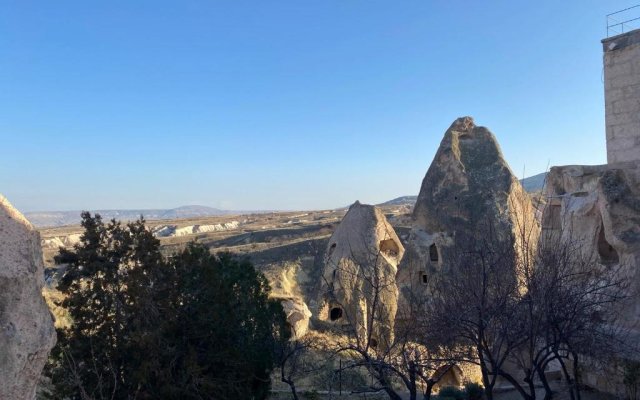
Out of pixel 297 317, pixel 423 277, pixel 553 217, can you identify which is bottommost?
pixel 297 317

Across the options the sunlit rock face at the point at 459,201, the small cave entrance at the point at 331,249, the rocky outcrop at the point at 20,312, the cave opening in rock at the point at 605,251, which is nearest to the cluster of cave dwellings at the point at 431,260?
the sunlit rock face at the point at 459,201

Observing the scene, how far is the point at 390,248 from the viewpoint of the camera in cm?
1603

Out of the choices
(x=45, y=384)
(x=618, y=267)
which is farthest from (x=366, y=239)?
(x=45, y=384)

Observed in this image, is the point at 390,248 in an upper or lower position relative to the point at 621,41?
lower

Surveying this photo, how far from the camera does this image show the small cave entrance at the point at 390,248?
15.7 m

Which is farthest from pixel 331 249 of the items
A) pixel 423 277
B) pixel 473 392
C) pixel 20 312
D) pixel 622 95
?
pixel 20 312

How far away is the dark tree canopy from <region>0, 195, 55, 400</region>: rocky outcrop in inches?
121

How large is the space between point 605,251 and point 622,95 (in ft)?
13.5

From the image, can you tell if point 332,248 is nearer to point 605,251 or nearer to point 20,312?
point 605,251

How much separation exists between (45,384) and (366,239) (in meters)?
8.87

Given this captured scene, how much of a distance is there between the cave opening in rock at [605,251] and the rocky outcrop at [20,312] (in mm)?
8535

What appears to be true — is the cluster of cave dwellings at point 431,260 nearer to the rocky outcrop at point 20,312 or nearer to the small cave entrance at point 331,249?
the small cave entrance at point 331,249

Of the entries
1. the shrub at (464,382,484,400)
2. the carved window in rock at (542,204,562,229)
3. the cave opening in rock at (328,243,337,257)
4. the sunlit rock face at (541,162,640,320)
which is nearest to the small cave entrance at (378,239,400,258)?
the cave opening in rock at (328,243,337,257)

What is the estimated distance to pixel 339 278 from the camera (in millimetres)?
15102
